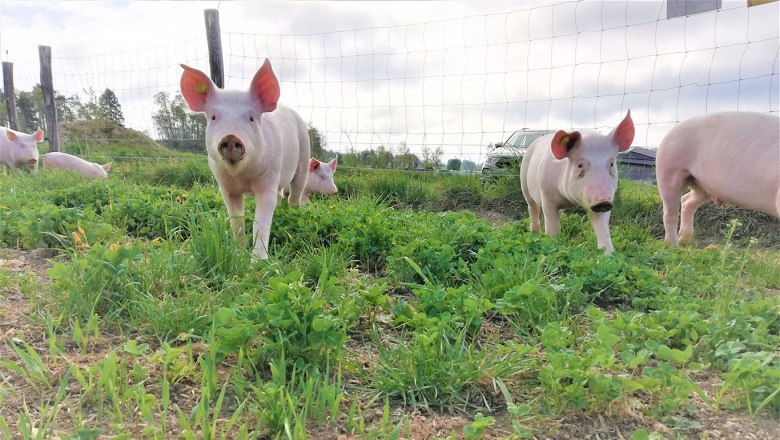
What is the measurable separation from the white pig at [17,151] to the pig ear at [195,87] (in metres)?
7.96

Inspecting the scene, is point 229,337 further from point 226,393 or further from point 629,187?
point 629,187

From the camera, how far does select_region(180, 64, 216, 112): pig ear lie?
3010 millimetres

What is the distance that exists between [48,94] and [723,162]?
12.8 metres

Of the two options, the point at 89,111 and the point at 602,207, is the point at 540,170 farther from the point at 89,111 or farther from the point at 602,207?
the point at 89,111

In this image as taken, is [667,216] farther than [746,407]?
Yes

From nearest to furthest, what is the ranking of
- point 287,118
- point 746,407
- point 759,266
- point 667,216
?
point 746,407 → point 759,266 → point 287,118 → point 667,216

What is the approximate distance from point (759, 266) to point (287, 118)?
12.6ft

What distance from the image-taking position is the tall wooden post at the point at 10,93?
12898 millimetres

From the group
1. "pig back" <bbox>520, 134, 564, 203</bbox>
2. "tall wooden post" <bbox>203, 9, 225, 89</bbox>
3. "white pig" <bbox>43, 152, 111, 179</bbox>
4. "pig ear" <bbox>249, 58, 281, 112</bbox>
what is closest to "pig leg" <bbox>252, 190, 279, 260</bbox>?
"pig ear" <bbox>249, 58, 281, 112</bbox>

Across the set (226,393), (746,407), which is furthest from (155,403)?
(746,407)

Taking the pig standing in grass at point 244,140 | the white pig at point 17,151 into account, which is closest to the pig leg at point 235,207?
the pig standing in grass at point 244,140

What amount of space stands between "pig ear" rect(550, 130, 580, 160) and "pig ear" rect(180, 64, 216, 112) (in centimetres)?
250

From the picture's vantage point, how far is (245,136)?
2.99 meters

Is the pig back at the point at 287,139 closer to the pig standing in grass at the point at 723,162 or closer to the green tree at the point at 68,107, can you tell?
the pig standing in grass at the point at 723,162
